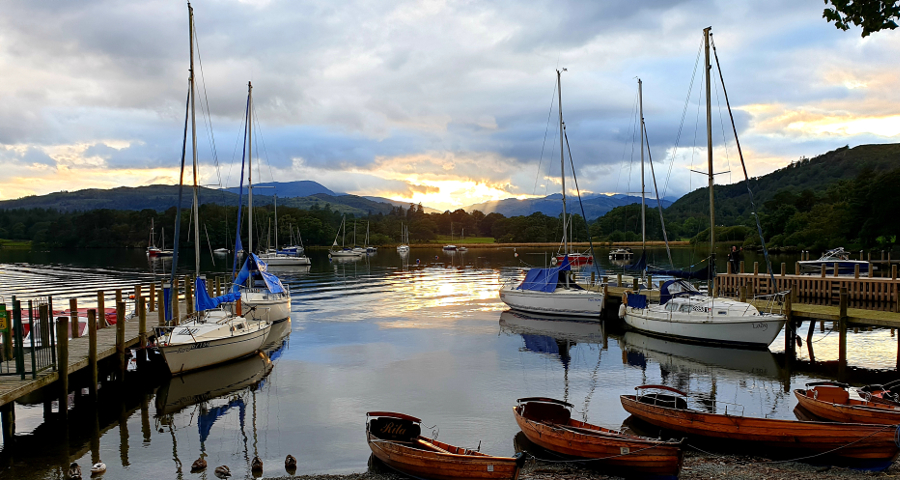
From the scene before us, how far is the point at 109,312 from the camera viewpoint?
1287 inches

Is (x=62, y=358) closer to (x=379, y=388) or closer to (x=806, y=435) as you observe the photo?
(x=379, y=388)

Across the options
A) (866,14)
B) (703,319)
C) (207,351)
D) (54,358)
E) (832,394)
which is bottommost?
(207,351)

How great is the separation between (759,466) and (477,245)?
602 feet

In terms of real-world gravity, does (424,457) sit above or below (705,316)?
below

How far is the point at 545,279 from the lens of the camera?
4134cm

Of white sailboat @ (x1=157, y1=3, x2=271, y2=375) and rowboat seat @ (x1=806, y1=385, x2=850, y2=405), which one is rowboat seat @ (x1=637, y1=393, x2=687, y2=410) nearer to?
rowboat seat @ (x1=806, y1=385, x2=850, y2=405)

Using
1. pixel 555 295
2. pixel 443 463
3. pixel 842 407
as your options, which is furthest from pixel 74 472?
pixel 555 295

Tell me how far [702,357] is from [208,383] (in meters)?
21.7

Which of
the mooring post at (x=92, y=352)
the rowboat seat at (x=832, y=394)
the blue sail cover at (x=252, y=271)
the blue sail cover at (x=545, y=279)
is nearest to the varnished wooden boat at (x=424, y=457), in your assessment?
the rowboat seat at (x=832, y=394)

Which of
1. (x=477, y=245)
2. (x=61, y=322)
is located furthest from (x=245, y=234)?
(x=61, y=322)

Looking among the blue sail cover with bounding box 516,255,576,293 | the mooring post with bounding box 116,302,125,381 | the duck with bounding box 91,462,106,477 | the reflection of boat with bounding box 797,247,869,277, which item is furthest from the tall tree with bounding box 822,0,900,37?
the reflection of boat with bounding box 797,247,869,277

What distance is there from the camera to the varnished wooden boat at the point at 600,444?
13.7 m

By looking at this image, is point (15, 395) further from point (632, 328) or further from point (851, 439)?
point (632, 328)

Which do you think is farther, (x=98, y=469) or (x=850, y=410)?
(x=850, y=410)
